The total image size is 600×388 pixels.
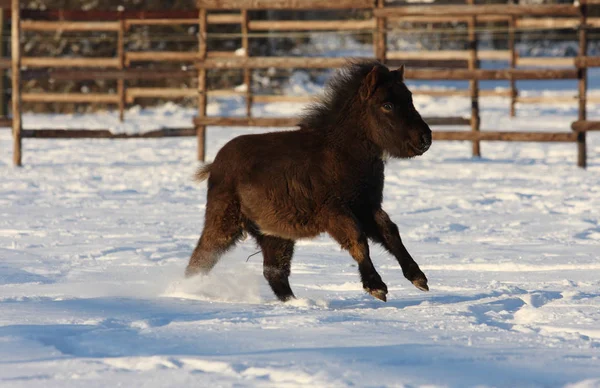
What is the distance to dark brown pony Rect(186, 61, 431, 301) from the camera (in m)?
5.23

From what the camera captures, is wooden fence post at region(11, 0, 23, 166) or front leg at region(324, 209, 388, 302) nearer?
front leg at region(324, 209, 388, 302)

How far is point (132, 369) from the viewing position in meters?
3.49

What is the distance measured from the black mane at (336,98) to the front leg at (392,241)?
63cm

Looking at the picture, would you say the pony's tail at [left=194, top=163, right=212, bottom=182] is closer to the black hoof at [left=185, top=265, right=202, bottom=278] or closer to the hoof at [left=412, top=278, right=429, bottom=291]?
the black hoof at [left=185, top=265, right=202, bottom=278]

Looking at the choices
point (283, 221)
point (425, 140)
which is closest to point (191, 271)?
point (283, 221)

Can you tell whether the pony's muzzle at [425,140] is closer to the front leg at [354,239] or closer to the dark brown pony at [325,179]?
the dark brown pony at [325,179]

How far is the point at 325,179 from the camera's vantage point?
5.27m

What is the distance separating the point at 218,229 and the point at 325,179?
2.35 ft

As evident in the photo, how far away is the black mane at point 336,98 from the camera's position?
18.3ft

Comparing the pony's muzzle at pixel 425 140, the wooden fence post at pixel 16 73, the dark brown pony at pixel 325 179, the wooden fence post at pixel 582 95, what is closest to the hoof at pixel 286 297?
the dark brown pony at pixel 325 179

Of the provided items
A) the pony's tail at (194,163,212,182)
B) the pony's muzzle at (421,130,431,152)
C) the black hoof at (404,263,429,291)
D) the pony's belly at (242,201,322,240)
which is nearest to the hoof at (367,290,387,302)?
the black hoof at (404,263,429,291)

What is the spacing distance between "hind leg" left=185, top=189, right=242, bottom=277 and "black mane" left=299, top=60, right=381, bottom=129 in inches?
24.1

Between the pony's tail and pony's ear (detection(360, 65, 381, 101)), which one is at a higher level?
pony's ear (detection(360, 65, 381, 101))

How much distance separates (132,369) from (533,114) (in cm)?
1752
